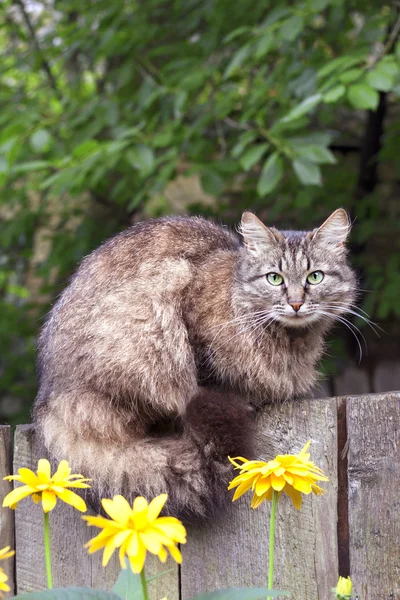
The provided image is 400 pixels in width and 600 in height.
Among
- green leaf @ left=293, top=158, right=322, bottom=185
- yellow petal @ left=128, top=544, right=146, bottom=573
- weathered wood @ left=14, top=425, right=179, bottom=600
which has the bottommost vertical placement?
weathered wood @ left=14, top=425, right=179, bottom=600

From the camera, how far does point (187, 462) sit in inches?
92.5

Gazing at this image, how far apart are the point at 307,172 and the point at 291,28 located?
692 millimetres

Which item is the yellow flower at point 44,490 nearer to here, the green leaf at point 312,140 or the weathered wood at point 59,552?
the weathered wood at point 59,552

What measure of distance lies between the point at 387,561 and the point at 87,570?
900 millimetres

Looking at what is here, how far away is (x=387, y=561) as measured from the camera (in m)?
2.09

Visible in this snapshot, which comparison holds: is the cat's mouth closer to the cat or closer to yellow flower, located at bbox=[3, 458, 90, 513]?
the cat

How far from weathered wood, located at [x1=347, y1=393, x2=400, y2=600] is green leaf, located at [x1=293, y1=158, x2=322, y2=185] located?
168cm

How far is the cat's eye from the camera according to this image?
2.91 meters

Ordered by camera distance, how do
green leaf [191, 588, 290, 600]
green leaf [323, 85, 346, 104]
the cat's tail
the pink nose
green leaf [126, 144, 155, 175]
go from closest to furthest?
green leaf [191, 588, 290, 600] → the cat's tail → the pink nose → green leaf [323, 85, 346, 104] → green leaf [126, 144, 155, 175]

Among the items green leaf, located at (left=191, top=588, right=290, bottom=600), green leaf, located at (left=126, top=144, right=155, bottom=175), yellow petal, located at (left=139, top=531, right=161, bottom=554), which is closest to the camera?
yellow petal, located at (left=139, top=531, right=161, bottom=554)

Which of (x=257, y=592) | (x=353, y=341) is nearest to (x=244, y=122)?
(x=353, y=341)

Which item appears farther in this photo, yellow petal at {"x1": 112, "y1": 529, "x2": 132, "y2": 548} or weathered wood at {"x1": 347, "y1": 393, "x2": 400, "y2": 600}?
weathered wood at {"x1": 347, "y1": 393, "x2": 400, "y2": 600}

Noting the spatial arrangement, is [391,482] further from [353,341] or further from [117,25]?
[353,341]

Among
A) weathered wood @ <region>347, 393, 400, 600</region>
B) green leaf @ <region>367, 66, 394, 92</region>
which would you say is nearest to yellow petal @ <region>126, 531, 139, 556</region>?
weathered wood @ <region>347, 393, 400, 600</region>
